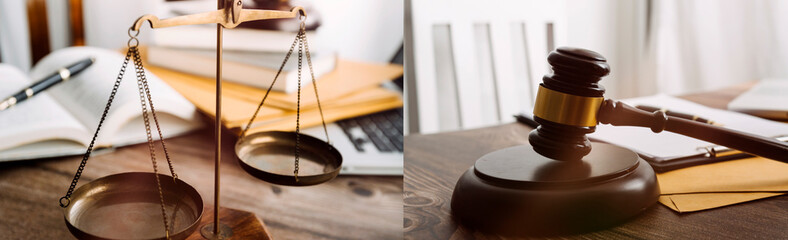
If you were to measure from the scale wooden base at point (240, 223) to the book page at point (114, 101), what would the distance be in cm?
25

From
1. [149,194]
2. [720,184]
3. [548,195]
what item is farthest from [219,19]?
[720,184]

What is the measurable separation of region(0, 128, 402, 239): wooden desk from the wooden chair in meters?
0.77

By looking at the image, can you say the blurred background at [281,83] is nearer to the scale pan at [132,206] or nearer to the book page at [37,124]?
the book page at [37,124]

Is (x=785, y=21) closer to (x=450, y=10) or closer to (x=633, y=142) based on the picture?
(x=450, y=10)

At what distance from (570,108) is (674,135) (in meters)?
0.32

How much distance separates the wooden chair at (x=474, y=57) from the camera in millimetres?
1469

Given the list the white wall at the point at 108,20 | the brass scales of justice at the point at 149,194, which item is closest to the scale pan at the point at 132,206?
the brass scales of justice at the point at 149,194

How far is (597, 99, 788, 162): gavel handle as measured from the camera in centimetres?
55

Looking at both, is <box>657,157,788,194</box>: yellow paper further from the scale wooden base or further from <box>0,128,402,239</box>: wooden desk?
the scale wooden base

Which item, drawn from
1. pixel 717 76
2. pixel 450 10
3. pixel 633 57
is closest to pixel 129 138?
pixel 450 10

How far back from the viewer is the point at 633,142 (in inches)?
28.7

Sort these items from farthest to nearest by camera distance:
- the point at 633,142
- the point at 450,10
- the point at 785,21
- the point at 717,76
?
the point at 717,76, the point at 785,21, the point at 450,10, the point at 633,142

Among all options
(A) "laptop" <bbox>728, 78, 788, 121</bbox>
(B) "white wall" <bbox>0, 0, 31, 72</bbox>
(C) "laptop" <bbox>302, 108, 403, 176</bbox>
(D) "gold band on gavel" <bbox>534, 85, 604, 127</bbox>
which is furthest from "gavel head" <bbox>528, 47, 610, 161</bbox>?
(B) "white wall" <bbox>0, 0, 31, 72</bbox>

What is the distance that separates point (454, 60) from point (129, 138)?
0.91m
